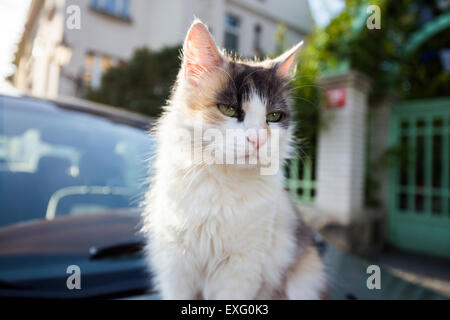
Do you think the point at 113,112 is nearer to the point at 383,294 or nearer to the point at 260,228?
the point at 260,228

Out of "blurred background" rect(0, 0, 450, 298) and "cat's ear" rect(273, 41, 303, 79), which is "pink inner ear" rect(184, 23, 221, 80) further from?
"blurred background" rect(0, 0, 450, 298)

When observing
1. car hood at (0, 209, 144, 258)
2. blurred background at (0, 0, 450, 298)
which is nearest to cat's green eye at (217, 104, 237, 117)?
car hood at (0, 209, 144, 258)

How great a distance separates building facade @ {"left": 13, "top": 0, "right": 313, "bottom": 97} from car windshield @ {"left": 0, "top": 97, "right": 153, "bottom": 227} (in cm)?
201

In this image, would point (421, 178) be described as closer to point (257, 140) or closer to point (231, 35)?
point (231, 35)

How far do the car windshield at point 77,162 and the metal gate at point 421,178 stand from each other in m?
3.73

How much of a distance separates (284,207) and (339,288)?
430 mm

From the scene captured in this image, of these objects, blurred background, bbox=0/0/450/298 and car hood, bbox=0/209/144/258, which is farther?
blurred background, bbox=0/0/450/298

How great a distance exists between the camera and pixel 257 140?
0.62 m

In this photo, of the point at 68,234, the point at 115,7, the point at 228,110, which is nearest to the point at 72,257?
the point at 68,234

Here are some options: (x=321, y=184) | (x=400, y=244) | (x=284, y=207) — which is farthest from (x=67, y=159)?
(x=400, y=244)

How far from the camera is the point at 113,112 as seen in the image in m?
1.62

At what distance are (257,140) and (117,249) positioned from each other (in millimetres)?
639

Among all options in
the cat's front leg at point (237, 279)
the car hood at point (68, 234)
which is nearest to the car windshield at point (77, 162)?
the car hood at point (68, 234)

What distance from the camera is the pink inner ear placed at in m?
0.67
